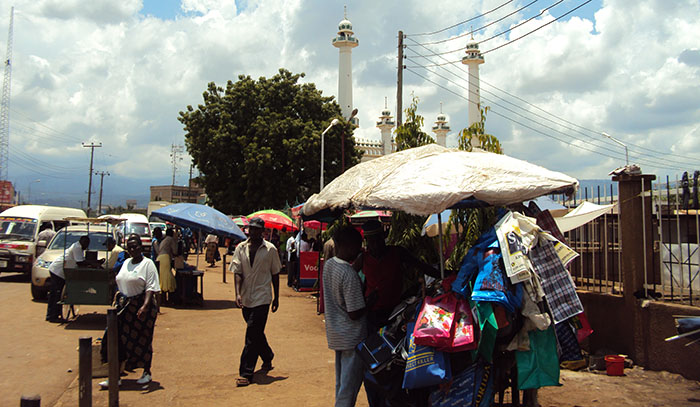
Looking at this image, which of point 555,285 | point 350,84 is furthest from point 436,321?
point 350,84

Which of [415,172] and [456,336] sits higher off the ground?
[415,172]

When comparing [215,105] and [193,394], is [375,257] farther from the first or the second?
[215,105]

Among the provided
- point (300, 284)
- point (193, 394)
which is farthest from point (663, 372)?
point (300, 284)

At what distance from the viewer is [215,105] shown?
105ft

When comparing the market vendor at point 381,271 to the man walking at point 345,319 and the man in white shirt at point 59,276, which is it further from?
the man in white shirt at point 59,276

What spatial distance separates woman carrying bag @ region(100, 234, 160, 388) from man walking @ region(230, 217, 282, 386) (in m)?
1.03

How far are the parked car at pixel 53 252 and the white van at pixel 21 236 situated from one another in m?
1.62

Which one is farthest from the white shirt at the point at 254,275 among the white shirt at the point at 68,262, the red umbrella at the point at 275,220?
the red umbrella at the point at 275,220

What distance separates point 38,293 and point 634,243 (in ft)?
41.9

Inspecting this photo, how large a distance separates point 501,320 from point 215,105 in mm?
29958

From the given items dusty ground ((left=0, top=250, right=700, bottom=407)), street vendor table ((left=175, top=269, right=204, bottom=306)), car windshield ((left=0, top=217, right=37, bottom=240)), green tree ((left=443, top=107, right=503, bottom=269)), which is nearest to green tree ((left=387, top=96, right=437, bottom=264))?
green tree ((left=443, top=107, right=503, bottom=269))

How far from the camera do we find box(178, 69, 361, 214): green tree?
30.4 m

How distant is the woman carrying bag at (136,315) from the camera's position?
6.61 meters

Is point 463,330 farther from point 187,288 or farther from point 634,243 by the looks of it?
point 187,288
